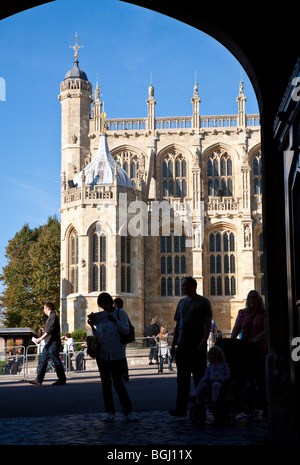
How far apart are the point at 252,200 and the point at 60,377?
1262 inches

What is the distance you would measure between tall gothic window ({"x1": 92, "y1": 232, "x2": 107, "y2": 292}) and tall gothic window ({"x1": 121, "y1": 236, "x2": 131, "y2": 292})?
3.52ft

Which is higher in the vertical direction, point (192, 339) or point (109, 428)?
point (192, 339)

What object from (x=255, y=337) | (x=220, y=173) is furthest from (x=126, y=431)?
(x=220, y=173)

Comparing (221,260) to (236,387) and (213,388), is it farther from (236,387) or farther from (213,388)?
(213,388)

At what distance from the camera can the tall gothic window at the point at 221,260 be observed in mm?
44844

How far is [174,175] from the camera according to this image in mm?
46844

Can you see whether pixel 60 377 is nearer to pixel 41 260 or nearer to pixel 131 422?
pixel 131 422

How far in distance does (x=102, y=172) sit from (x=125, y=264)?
557cm

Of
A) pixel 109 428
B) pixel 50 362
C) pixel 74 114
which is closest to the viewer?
pixel 109 428

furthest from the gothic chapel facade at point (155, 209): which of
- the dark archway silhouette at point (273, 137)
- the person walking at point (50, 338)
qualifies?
the dark archway silhouette at point (273, 137)

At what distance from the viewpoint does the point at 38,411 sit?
9586 millimetres

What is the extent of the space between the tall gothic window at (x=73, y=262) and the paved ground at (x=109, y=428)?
2813 cm

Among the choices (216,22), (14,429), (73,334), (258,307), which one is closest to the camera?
(216,22)
